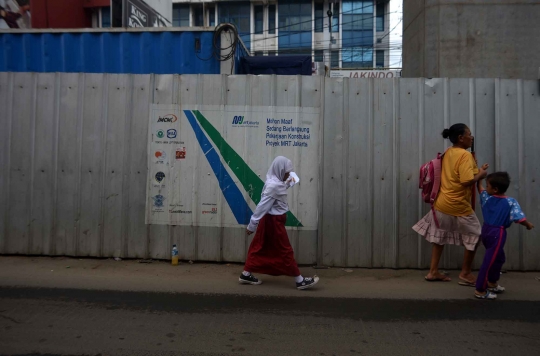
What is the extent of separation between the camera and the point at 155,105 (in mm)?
6324

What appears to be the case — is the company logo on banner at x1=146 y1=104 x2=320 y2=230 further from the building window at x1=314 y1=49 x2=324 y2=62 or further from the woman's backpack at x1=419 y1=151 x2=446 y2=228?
the building window at x1=314 y1=49 x2=324 y2=62

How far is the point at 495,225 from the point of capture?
4.89 metres

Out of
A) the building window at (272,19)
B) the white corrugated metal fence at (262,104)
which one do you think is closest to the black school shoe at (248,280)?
the white corrugated metal fence at (262,104)

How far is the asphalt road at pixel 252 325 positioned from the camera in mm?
3723

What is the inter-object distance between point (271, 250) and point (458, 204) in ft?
7.21

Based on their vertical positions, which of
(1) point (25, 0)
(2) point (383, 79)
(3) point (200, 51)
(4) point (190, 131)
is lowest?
(4) point (190, 131)

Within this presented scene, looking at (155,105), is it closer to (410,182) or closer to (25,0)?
(410,182)

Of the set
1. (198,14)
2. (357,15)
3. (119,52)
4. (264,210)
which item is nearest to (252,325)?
(264,210)

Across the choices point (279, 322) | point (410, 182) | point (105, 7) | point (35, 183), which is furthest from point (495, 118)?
point (105, 7)

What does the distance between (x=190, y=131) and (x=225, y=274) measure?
1951 millimetres

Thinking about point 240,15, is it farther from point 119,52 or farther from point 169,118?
point 169,118

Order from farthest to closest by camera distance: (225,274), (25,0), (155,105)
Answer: (25,0)
(155,105)
(225,274)

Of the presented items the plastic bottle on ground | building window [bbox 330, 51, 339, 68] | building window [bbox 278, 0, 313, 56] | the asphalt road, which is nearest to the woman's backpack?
the asphalt road

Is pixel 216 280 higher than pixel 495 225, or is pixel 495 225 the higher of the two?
pixel 495 225
